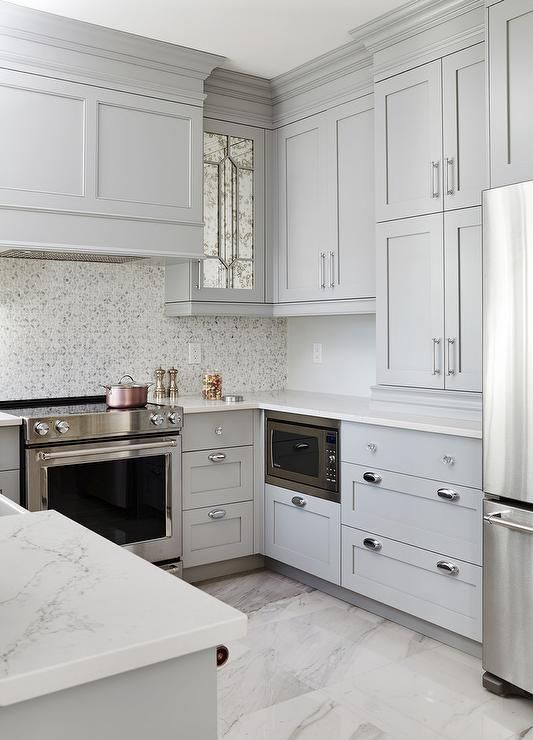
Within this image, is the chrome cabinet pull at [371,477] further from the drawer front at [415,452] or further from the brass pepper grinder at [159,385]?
the brass pepper grinder at [159,385]

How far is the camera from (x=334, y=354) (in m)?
4.11

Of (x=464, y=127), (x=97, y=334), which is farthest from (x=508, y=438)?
(x=97, y=334)

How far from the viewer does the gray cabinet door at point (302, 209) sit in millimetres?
3742

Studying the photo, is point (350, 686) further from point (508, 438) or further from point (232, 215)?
point (232, 215)

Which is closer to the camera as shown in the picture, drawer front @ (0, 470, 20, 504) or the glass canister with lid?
drawer front @ (0, 470, 20, 504)

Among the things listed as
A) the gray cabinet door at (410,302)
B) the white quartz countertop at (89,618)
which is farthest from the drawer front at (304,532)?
the white quartz countertop at (89,618)

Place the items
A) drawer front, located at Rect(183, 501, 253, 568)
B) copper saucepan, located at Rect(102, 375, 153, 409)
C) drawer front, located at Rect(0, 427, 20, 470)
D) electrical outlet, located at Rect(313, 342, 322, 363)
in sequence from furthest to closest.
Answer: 1. electrical outlet, located at Rect(313, 342, 322, 363)
2. drawer front, located at Rect(183, 501, 253, 568)
3. copper saucepan, located at Rect(102, 375, 153, 409)
4. drawer front, located at Rect(0, 427, 20, 470)

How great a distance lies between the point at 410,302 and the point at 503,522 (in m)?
1.10

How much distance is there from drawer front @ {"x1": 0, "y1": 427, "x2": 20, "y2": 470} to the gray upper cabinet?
6.05 feet

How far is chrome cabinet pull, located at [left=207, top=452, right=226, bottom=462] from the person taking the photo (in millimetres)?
3604

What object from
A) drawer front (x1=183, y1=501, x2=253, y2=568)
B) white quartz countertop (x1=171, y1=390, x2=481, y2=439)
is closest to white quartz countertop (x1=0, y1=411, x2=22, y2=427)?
white quartz countertop (x1=171, y1=390, x2=481, y2=439)

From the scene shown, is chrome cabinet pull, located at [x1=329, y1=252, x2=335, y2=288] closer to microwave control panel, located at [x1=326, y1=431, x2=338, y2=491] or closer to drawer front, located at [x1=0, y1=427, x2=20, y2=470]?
microwave control panel, located at [x1=326, y1=431, x2=338, y2=491]

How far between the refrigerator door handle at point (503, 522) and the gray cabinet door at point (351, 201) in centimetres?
133

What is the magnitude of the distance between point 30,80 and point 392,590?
2.66 m
